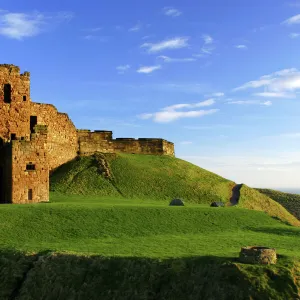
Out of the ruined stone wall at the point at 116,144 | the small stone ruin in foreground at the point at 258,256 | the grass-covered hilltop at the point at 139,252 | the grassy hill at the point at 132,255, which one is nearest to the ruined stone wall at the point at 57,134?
the ruined stone wall at the point at 116,144

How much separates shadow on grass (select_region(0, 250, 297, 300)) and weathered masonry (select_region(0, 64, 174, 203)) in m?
13.6

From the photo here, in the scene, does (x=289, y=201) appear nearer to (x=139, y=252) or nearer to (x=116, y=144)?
(x=116, y=144)

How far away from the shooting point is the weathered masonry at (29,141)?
32844 millimetres

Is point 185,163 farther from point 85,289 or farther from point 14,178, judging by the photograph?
point 85,289

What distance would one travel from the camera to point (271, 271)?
16.7 meters

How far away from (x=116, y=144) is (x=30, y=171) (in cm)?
1936

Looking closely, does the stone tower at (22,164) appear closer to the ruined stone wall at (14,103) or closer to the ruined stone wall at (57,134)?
the ruined stone wall at (14,103)

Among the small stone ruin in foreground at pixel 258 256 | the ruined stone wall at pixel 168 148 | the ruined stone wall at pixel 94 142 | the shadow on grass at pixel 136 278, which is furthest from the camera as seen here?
the ruined stone wall at pixel 168 148

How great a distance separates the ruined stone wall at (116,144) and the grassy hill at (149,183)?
63.5 inches

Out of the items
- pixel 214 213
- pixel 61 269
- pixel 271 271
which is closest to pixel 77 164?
pixel 214 213

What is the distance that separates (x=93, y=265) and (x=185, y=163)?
117 ft

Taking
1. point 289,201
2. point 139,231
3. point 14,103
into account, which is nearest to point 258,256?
point 139,231

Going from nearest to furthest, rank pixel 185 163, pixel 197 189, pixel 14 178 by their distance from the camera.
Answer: pixel 14 178 < pixel 197 189 < pixel 185 163

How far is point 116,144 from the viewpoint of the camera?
51625mm
